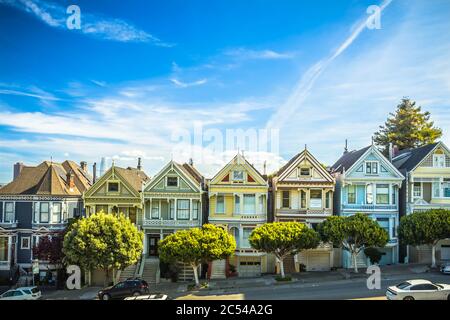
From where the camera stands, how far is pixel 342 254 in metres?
35.1

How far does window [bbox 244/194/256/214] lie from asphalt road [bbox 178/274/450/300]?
8.10 m

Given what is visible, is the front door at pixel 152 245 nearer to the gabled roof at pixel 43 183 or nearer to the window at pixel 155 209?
the window at pixel 155 209

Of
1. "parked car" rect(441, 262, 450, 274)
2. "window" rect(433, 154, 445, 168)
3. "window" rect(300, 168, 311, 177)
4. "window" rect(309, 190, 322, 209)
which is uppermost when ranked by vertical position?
"window" rect(433, 154, 445, 168)

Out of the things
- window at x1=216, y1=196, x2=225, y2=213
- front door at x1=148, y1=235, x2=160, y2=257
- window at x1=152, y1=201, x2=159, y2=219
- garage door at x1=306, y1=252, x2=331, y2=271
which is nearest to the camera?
garage door at x1=306, y1=252, x2=331, y2=271

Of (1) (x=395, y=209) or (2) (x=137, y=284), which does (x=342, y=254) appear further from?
(2) (x=137, y=284)

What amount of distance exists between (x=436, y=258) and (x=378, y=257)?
5960 millimetres

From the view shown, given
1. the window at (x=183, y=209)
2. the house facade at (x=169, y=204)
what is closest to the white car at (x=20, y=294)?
the house facade at (x=169, y=204)

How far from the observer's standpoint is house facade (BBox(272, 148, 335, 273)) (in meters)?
34.9

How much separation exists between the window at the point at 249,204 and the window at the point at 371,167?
403 inches

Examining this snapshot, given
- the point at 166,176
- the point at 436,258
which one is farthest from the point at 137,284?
the point at 436,258

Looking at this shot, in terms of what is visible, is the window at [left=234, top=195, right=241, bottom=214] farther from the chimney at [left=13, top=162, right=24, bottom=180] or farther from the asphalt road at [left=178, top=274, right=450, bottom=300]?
the chimney at [left=13, top=162, right=24, bottom=180]

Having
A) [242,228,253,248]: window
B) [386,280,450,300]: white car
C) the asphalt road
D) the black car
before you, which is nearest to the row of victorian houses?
[242,228,253,248]: window

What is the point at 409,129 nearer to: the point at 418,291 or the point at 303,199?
the point at 303,199
